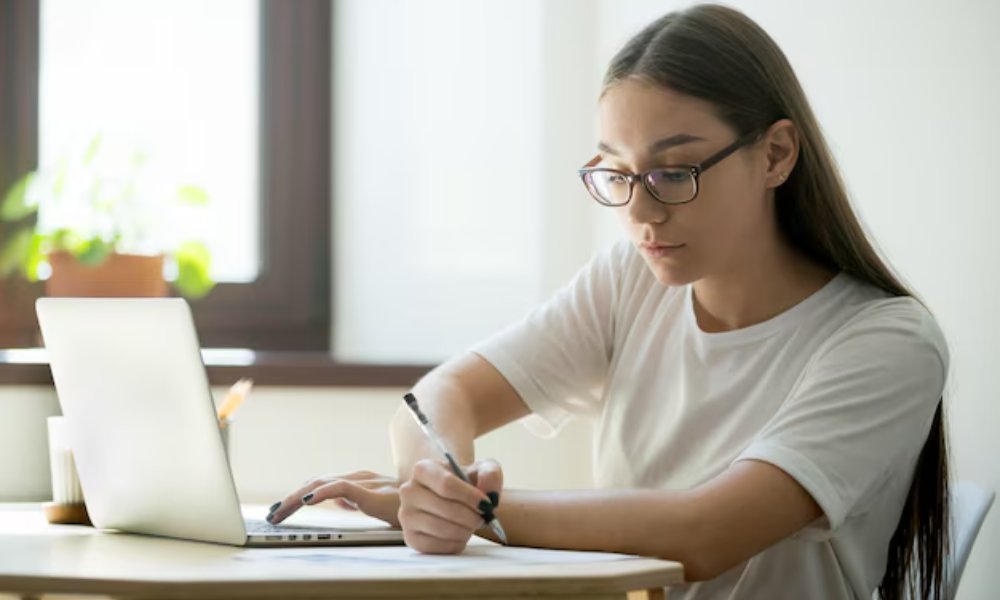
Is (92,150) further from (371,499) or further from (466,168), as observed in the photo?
(371,499)

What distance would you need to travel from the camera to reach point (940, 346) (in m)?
1.43

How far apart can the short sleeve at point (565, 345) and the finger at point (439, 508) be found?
593 millimetres

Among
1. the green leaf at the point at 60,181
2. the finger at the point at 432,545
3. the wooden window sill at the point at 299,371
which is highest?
the green leaf at the point at 60,181

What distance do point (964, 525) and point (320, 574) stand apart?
810 mm

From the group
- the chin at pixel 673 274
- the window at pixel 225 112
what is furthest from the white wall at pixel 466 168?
the chin at pixel 673 274

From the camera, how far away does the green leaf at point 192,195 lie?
2.68 metres

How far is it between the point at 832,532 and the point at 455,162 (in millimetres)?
1677

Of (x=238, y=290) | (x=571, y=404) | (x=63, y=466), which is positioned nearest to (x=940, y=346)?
(x=571, y=404)

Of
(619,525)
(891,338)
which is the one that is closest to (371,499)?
(619,525)

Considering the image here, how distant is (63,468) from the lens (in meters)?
1.48

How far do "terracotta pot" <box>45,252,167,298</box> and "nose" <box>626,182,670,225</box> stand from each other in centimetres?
144

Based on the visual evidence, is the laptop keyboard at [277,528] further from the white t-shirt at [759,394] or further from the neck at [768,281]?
the neck at [768,281]

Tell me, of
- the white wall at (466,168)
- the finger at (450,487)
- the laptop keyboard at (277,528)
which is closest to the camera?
the finger at (450,487)

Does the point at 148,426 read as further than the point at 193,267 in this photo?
No
